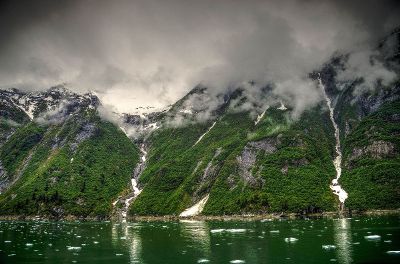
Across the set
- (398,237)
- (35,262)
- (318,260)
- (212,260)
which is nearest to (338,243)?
(398,237)

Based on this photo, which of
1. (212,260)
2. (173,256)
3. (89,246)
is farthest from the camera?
(89,246)

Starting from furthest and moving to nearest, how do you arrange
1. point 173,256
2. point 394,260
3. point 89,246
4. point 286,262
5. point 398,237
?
point 89,246, point 398,237, point 173,256, point 286,262, point 394,260

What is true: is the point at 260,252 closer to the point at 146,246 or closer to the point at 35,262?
the point at 146,246

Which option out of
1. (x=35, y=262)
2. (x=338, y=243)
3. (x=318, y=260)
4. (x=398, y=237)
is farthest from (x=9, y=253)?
(x=398, y=237)

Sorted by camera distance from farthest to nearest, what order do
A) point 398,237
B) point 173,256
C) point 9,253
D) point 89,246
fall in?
point 89,246, point 398,237, point 9,253, point 173,256

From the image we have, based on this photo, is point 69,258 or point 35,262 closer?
point 35,262

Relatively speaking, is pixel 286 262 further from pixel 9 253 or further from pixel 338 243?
pixel 9 253

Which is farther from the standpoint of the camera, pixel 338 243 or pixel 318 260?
pixel 338 243

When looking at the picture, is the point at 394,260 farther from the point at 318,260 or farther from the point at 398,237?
the point at 398,237

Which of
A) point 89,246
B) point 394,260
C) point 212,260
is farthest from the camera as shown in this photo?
point 89,246
